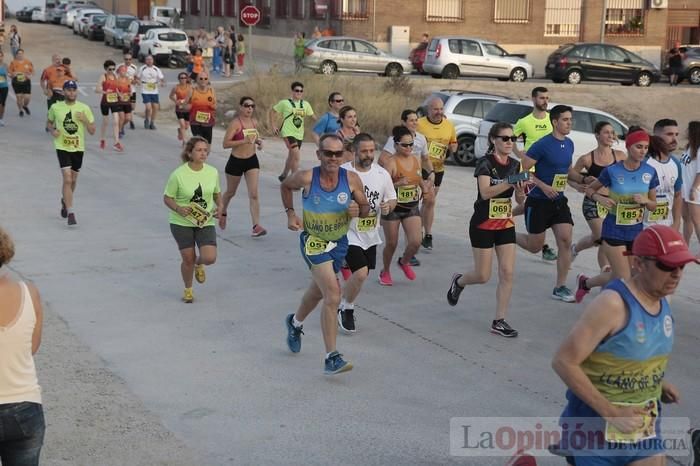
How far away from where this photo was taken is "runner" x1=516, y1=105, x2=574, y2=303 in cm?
1041

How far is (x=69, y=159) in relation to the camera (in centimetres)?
1407

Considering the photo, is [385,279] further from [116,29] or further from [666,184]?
[116,29]

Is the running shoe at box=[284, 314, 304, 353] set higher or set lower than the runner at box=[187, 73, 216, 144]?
lower

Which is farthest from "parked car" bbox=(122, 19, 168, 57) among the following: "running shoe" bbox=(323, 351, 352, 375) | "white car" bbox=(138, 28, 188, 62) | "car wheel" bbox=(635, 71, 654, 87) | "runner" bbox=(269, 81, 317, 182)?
"running shoe" bbox=(323, 351, 352, 375)

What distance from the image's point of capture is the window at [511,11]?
1879 inches

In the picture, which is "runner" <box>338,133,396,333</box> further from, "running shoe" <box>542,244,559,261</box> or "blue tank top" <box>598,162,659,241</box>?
"running shoe" <box>542,244,559,261</box>

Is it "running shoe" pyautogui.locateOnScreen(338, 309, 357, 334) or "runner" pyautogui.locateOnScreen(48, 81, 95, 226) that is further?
"runner" pyautogui.locateOnScreen(48, 81, 95, 226)

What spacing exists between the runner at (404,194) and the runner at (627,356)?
250 inches

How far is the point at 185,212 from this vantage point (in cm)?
997

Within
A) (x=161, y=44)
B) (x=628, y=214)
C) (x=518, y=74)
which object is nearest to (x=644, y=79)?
(x=518, y=74)

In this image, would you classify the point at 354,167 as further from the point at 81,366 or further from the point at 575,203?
the point at 575,203

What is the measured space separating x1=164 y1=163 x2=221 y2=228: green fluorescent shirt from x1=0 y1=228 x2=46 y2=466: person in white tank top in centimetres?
532

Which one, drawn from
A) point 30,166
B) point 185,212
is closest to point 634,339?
point 185,212

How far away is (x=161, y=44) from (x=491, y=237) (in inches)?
1365
